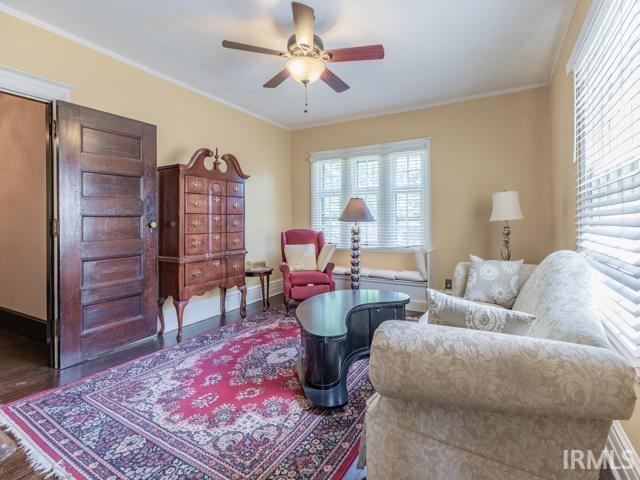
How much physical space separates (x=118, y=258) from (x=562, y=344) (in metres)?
3.23

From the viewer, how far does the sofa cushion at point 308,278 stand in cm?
383

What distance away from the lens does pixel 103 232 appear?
2.77m

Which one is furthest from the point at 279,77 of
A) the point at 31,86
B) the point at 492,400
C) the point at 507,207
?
the point at 492,400

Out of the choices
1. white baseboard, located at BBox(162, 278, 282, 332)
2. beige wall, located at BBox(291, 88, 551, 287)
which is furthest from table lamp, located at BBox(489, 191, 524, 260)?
white baseboard, located at BBox(162, 278, 282, 332)

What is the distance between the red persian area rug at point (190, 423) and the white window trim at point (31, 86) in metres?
2.24

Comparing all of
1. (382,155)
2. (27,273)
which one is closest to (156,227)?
(27,273)

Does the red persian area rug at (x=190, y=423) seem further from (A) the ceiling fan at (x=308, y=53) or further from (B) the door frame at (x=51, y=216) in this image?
(A) the ceiling fan at (x=308, y=53)

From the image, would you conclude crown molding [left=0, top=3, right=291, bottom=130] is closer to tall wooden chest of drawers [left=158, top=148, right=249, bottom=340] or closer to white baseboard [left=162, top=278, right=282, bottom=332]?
tall wooden chest of drawers [left=158, top=148, right=249, bottom=340]

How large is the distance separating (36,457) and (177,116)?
326 centimetres

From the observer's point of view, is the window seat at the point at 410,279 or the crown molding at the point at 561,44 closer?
the crown molding at the point at 561,44

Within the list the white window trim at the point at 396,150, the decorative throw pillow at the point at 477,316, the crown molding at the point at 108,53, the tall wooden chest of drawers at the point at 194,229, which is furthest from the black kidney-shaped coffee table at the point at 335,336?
the crown molding at the point at 108,53

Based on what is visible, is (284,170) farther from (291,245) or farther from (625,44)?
(625,44)

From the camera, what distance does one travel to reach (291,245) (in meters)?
4.36

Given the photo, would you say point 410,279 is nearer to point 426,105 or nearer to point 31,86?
point 426,105
